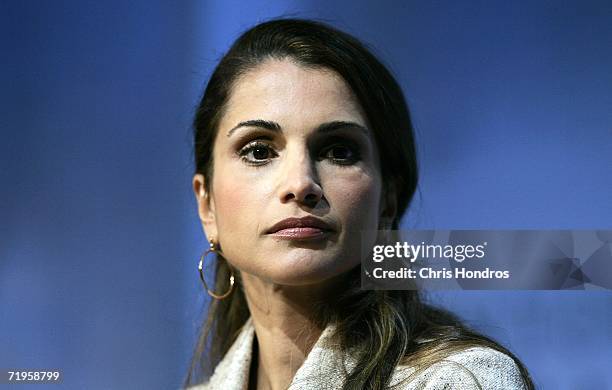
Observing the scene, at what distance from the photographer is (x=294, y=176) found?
55.5 inches

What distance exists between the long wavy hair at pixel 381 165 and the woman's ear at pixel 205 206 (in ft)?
0.06

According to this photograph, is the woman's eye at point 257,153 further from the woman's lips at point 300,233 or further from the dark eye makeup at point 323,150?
the woman's lips at point 300,233

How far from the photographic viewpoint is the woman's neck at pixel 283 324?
→ 59.3 inches

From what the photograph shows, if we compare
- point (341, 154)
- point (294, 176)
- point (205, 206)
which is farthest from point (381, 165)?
point (205, 206)

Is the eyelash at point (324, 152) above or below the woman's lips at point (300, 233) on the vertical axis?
above

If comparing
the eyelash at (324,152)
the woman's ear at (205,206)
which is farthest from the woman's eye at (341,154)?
the woman's ear at (205,206)

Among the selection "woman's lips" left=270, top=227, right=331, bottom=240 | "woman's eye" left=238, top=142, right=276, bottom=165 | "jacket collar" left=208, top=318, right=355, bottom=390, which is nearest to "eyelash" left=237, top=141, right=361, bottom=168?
"woman's eye" left=238, top=142, right=276, bottom=165

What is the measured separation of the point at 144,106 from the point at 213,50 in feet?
0.50

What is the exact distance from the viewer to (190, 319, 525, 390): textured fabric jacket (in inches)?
51.6

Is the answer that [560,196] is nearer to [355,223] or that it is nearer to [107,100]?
[355,223]

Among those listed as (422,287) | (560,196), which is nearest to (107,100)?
(422,287)

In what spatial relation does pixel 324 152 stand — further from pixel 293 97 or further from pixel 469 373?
pixel 469 373

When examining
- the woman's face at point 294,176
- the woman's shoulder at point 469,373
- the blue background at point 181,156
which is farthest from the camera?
the blue background at point 181,156

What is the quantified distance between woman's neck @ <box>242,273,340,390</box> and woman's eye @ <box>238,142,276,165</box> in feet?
0.62
